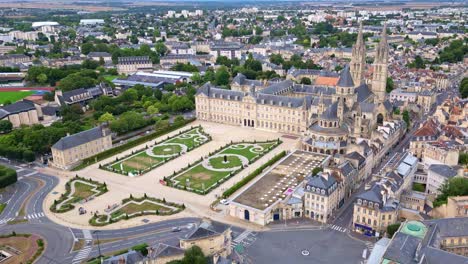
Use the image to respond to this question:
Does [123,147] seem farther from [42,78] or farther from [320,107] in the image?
[42,78]

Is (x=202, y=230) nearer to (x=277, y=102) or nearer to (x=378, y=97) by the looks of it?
(x=277, y=102)

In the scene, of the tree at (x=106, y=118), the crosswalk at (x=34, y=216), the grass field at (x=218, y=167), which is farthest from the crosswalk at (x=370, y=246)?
the tree at (x=106, y=118)

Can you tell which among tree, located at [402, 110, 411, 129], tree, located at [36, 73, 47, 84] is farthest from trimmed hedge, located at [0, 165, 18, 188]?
tree, located at [402, 110, 411, 129]

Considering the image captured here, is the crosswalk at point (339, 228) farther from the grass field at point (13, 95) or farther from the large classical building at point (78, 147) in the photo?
the grass field at point (13, 95)

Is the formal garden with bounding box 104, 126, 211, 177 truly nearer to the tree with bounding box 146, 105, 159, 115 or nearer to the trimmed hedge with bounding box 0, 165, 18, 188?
the trimmed hedge with bounding box 0, 165, 18, 188

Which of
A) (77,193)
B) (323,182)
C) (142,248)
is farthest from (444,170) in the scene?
(77,193)

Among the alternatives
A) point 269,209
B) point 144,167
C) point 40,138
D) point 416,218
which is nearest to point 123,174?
point 144,167
